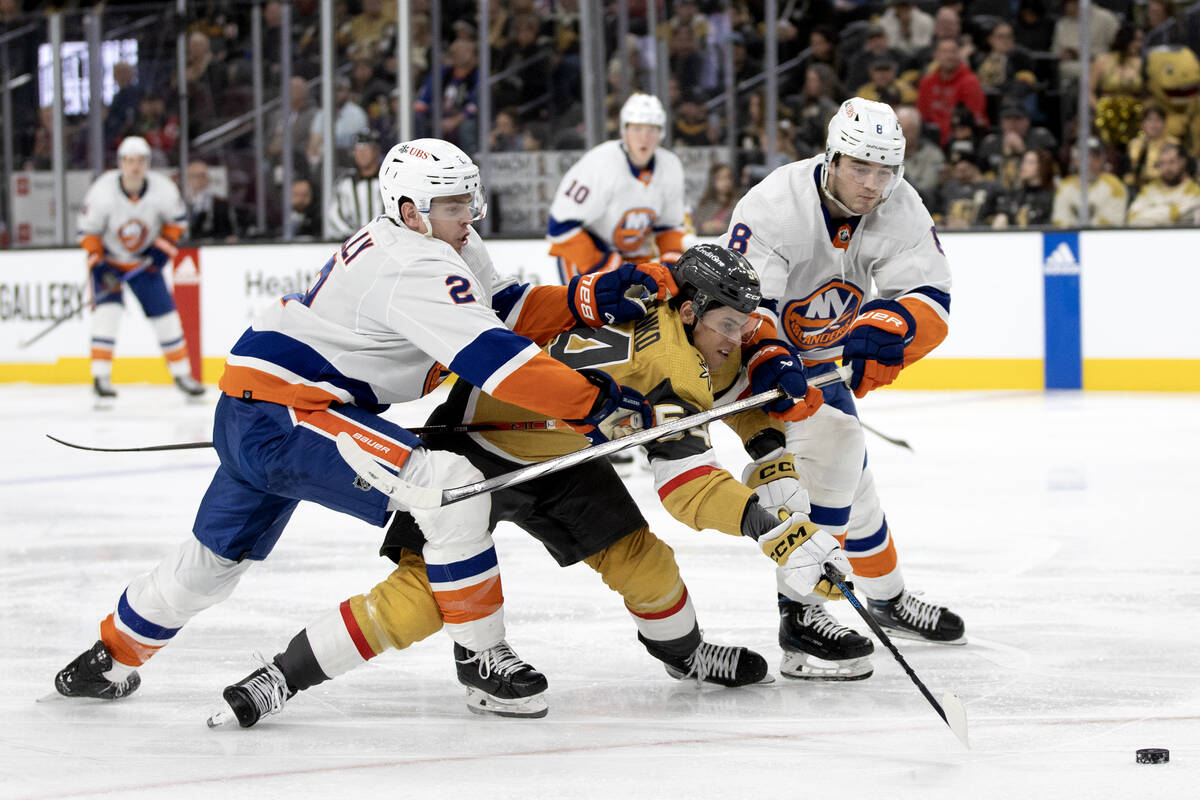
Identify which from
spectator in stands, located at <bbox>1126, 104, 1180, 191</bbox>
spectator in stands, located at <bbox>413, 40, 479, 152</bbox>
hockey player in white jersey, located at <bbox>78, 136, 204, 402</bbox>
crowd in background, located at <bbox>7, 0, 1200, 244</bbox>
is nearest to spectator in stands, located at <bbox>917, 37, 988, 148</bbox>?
crowd in background, located at <bbox>7, 0, 1200, 244</bbox>

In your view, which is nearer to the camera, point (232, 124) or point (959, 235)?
point (959, 235)

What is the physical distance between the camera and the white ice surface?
2607 mm

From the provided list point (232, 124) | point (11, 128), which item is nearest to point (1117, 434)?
point (232, 124)

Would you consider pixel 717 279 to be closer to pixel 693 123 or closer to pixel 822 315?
pixel 822 315

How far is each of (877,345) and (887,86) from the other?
676 cm

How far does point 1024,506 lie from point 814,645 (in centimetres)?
221

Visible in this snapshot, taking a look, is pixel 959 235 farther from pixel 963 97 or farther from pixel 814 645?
pixel 814 645

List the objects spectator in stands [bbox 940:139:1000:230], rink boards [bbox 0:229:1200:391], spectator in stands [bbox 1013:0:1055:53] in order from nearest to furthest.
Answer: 1. rink boards [bbox 0:229:1200:391]
2. spectator in stands [bbox 940:139:1000:230]
3. spectator in stands [bbox 1013:0:1055:53]

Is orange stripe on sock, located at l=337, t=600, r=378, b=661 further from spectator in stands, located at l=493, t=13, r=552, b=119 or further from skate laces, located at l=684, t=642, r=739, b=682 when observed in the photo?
spectator in stands, located at l=493, t=13, r=552, b=119

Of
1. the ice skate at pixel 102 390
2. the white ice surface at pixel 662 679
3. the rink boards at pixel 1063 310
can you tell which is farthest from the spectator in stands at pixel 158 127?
the white ice surface at pixel 662 679

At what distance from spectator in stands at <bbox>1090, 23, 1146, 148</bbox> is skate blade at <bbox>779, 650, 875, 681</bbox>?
6294mm

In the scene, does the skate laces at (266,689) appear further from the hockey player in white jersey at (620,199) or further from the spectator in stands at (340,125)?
the spectator in stands at (340,125)

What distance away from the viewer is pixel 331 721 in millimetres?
3000

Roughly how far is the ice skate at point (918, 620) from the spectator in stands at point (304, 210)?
7.26 meters
